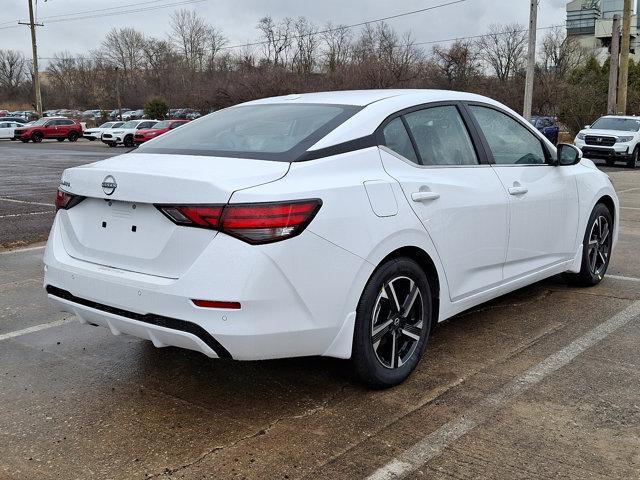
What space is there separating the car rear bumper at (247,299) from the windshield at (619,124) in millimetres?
23051

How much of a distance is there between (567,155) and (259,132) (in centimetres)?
256

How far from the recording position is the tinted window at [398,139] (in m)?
3.91

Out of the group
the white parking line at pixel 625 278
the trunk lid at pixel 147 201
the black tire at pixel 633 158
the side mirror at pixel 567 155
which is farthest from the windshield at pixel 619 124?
the trunk lid at pixel 147 201

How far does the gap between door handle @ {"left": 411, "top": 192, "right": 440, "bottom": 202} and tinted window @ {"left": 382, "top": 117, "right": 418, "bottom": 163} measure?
0.74 feet

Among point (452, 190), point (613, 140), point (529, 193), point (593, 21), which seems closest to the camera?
point (452, 190)

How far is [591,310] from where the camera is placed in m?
5.37

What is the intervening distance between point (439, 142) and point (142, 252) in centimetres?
193

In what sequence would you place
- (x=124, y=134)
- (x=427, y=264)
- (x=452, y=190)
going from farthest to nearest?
(x=124, y=134) → (x=452, y=190) → (x=427, y=264)

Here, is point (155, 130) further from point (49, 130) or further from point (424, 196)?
point (424, 196)

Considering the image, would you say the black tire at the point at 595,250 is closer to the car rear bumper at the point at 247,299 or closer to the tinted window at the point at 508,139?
the tinted window at the point at 508,139

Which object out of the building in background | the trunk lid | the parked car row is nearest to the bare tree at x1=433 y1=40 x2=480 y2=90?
the parked car row

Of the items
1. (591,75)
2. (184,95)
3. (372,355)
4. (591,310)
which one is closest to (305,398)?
(372,355)

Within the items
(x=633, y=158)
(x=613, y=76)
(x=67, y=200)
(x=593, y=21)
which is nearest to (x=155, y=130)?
(x=613, y=76)

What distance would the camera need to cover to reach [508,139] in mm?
4934
